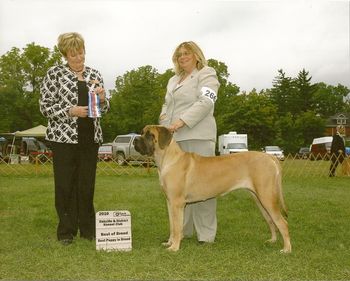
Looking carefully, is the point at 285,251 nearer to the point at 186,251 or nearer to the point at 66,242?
the point at 186,251

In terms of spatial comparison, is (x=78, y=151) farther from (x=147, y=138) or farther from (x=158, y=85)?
(x=158, y=85)

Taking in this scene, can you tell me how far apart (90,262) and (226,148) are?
28.7 meters

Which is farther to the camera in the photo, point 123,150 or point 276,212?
point 123,150

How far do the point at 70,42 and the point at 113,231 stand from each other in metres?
2.24

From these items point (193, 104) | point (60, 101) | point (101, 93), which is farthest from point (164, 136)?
point (60, 101)

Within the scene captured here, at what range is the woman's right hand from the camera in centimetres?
509

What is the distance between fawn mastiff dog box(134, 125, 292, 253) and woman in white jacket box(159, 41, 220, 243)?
0.38 m

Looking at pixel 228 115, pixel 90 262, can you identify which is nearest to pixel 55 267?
pixel 90 262

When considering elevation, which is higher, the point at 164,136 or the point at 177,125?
the point at 177,125

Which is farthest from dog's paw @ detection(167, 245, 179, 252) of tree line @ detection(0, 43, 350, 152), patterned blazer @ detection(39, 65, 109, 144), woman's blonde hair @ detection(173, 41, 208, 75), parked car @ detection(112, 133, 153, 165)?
tree line @ detection(0, 43, 350, 152)

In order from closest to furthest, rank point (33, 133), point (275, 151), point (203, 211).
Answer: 1. point (203, 211)
2. point (33, 133)
3. point (275, 151)

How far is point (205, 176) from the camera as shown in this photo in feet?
17.0

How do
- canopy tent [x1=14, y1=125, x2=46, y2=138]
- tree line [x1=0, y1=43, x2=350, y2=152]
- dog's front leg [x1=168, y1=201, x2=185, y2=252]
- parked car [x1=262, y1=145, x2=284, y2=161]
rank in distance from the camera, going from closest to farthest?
dog's front leg [x1=168, y1=201, x2=185, y2=252] < canopy tent [x1=14, y1=125, x2=46, y2=138] < parked car [x1=262, y1=145, x2=284, y2=161] < tree line [x1=0, y1=43, x2=350, y2=152]

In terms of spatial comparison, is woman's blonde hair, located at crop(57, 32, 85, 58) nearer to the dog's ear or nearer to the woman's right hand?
the woman's right hand
